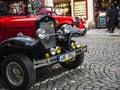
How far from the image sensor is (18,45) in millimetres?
5770

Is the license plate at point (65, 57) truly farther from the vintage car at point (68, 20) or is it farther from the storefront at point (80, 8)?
the storefront at point (80, 8)

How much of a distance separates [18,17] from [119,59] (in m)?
3.14

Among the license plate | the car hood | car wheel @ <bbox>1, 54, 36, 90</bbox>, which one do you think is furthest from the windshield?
the license plate

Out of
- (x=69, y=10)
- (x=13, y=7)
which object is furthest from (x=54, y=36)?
(x=69, y=10)

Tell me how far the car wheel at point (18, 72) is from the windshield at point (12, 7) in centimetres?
176

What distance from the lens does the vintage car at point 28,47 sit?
18.6ft

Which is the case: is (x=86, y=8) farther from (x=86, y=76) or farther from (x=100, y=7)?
(x=86, y=76)

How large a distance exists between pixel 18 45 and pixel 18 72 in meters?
0.54

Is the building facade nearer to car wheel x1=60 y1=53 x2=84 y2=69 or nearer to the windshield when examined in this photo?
the windshield

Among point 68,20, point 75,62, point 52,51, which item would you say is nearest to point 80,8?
point 68,20

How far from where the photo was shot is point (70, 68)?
723 cm

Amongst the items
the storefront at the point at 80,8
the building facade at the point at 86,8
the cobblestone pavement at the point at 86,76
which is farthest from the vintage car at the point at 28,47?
the storefront at the point at 80,8

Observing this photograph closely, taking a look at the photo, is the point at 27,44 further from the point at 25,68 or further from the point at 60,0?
the point at 60,0

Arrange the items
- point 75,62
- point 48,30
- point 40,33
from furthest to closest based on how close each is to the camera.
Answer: point 75,62 → point 48,30 → point 40,33
